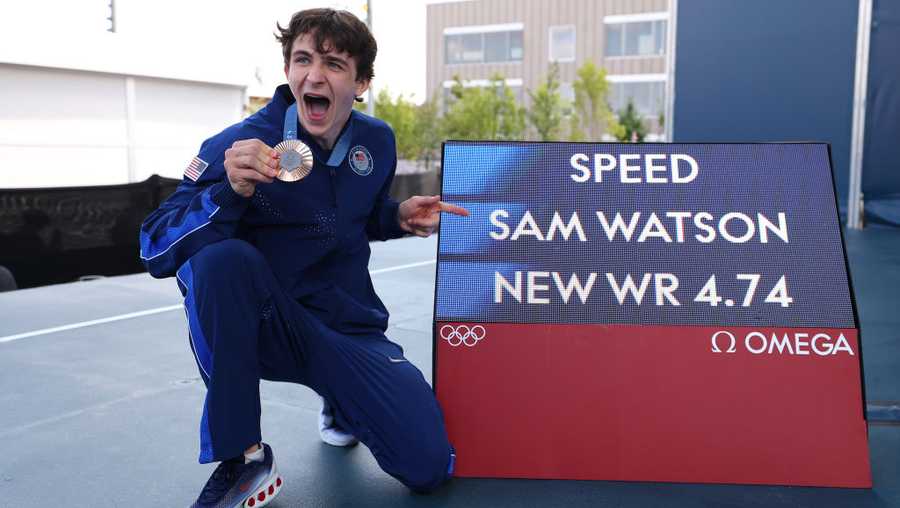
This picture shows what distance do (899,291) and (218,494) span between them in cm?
517

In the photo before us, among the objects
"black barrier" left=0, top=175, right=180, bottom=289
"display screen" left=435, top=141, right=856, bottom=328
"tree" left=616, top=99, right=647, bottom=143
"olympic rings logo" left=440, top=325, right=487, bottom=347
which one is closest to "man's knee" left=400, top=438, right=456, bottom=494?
"olympic rings logo" left=440, top=325, right=487, bottom=347

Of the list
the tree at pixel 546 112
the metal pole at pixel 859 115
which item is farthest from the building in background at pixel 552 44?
the metal pole at pixel 859 115

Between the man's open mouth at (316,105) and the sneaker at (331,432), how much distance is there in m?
1.03

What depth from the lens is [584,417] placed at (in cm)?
239

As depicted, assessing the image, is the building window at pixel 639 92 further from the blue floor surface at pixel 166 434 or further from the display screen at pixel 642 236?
the display screen at pixel 642 236

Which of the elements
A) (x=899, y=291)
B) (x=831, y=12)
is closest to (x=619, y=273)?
→ (x=899, y=291)

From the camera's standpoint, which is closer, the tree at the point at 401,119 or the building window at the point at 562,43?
the tree at the point at 401,119

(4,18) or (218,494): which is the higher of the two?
(4,18)

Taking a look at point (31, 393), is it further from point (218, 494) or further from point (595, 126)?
point (595, 126)

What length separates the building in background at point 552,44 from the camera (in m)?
43.8

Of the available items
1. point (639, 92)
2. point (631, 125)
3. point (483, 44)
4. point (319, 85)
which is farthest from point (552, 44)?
point (319, 85)

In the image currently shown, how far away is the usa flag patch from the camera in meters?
2.29

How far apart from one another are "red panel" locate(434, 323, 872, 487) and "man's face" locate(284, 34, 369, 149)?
2.33 feet

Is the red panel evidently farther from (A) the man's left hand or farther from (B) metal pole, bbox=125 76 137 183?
(B) metal pole, bbox=125 76 137 183
